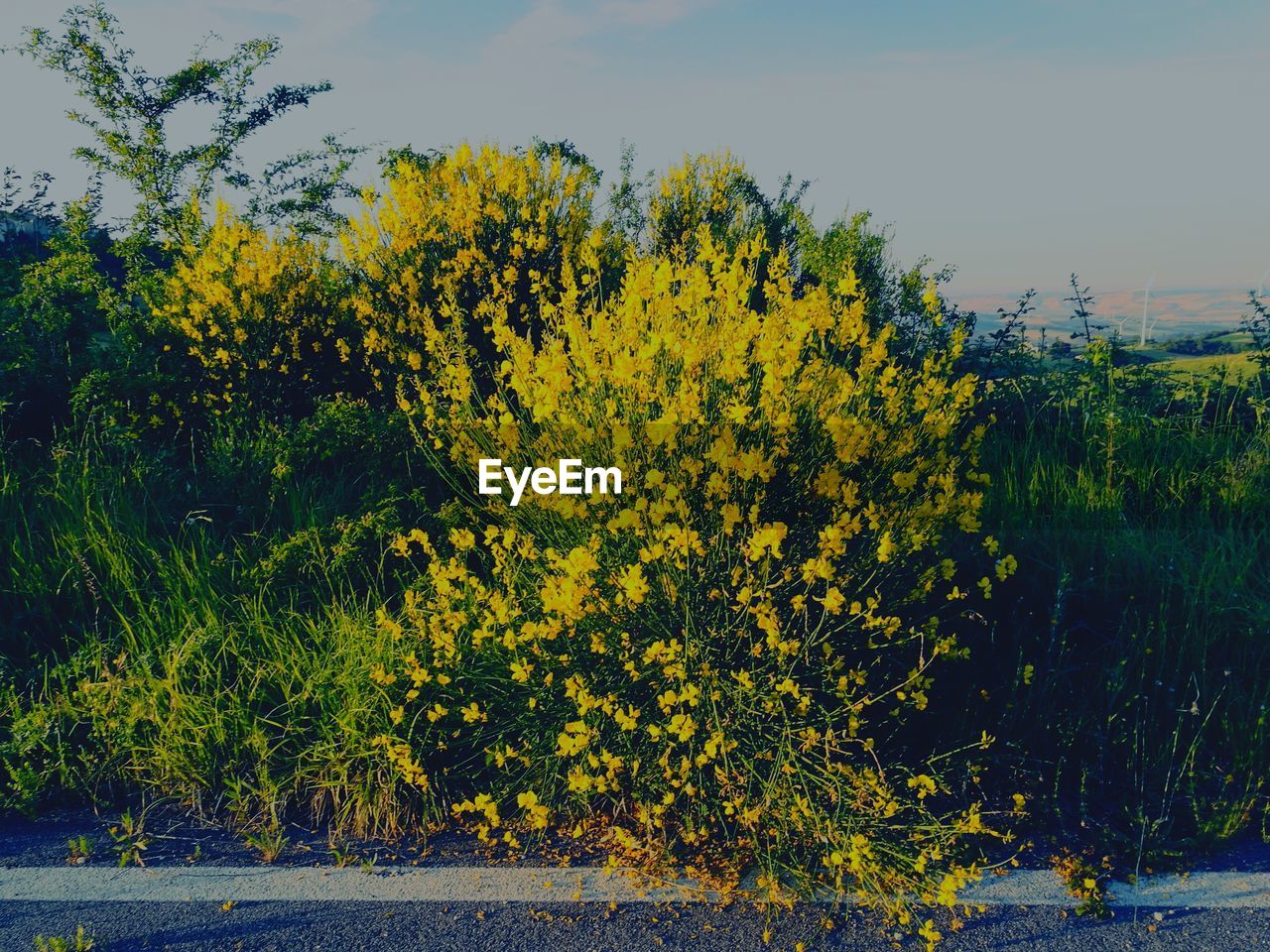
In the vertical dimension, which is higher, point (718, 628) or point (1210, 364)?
point (1210, 364)

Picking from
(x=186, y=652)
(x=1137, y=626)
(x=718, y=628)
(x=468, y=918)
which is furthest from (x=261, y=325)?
(x=1137, y=626)

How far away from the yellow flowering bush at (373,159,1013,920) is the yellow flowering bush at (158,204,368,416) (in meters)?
3.95

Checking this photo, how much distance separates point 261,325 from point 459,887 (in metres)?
5.29

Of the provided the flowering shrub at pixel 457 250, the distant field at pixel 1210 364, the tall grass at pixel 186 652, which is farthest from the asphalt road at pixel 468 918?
the distant field at pixel 1210 364

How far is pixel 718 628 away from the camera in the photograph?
3.32 metres

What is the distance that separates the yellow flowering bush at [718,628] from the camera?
10.3ft

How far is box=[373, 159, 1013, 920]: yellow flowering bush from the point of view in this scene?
315cm

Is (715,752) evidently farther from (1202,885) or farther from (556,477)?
(1202,885)

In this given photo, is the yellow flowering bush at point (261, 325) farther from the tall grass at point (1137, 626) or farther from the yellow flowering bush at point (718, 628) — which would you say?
the tall grass at point (1137, 626)

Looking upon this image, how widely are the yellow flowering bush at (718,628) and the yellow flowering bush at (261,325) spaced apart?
3.95 metres

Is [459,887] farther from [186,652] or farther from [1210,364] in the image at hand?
[1210,364]

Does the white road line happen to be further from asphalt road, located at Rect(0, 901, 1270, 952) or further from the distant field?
the distant field

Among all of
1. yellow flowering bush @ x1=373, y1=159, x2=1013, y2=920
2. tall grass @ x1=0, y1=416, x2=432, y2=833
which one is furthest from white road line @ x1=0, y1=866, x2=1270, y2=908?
tall grass @ x1=0, y1=416, x2=432, y2=833

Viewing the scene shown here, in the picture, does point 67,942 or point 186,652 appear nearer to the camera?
point 67,942
